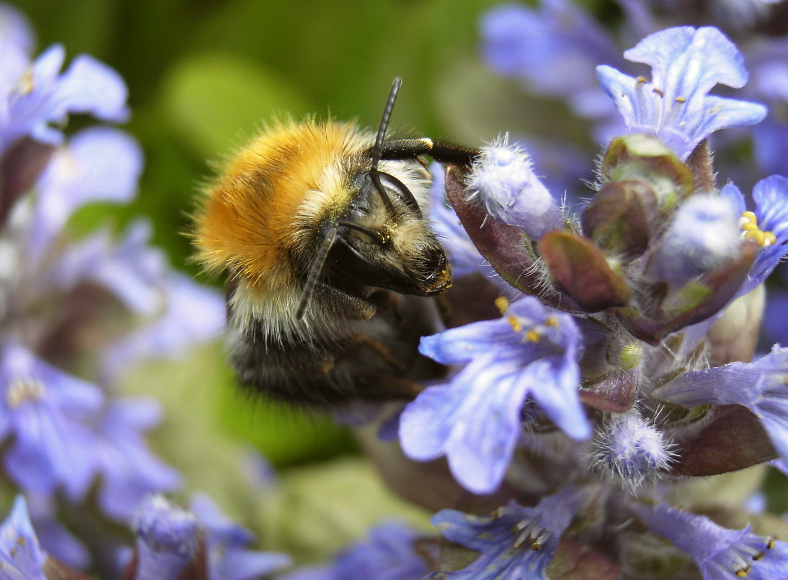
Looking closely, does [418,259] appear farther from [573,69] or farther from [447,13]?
[447,13]

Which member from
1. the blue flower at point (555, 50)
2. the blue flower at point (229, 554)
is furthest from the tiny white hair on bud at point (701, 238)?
the blue flower at point (555, 50)

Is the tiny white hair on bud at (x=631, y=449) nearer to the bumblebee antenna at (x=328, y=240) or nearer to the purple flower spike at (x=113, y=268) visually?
the bumblebee antenna at (x=328, y=240)

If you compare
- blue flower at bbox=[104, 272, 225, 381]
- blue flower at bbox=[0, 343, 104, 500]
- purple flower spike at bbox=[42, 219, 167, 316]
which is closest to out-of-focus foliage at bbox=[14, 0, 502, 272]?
blue flower at bbox=[104, 272, 225, 381]

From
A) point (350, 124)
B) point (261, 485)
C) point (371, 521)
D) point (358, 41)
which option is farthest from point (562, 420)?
point (358, 41)

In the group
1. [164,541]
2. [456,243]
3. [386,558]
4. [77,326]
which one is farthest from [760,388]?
[77,326]

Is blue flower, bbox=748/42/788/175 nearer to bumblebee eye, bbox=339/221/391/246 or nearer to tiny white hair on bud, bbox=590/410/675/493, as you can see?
tiny white hair on bud, bbox=590/410/675/493

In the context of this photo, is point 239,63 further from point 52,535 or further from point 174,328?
point 52,535
